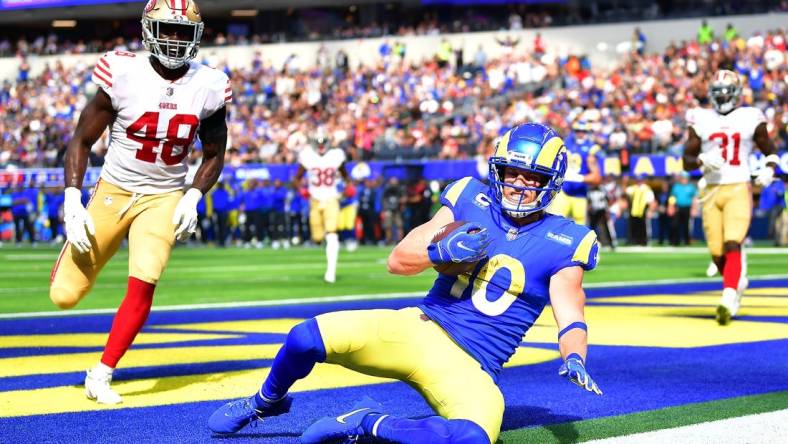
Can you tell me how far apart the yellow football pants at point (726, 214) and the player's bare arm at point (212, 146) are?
4633 millimetres

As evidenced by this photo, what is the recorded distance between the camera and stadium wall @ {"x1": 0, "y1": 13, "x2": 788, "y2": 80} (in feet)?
116

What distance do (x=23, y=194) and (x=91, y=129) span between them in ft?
84.7

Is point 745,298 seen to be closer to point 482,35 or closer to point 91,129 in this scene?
point 91,129

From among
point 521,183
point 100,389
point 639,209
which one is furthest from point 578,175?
point 639,209

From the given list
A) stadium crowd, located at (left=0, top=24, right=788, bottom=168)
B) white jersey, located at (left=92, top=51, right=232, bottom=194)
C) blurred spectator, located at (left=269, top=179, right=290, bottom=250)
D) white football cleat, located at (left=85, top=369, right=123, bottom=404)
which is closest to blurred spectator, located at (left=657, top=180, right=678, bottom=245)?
stadium crowd, located at (left=0, top=24, right=788, bottom=168)

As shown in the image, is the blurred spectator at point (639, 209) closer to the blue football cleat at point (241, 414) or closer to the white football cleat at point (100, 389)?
the white football cleat at point (100, 389)

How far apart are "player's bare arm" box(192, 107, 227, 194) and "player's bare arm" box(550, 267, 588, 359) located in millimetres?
2429

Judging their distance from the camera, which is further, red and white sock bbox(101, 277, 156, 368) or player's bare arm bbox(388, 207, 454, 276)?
red and white sock bbox(101, 277, 156, 368)

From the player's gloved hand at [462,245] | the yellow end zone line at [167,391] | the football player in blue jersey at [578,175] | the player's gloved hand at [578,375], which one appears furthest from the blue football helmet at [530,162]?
the football player in blue jersey at [578,175]

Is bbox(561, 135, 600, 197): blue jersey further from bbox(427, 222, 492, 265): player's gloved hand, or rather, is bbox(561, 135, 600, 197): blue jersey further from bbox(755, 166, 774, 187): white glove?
bbox(427, 222, 492, 265): player's gloved hand

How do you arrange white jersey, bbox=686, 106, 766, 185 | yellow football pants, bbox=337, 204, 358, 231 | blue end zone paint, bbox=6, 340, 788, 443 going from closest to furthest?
blue end zone paint, bbox=6, 340, 788, 443
white jersey, bbox=686, 106, 766, 185
yellow football pants, bbox=337, 204, 358, 231

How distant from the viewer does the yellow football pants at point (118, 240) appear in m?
5.74

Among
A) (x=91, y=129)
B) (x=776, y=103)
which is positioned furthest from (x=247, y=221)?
(x=91, y=129)

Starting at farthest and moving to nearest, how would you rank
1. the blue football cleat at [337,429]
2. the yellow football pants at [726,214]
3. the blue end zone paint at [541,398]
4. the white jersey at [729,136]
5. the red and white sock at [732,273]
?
the white jersey at [729,136]
the yellow football pants at [726,214]
the red and white sock at [732,273]
the blue end zone paint at [541,398]
the blue football cleat at [337,429]
